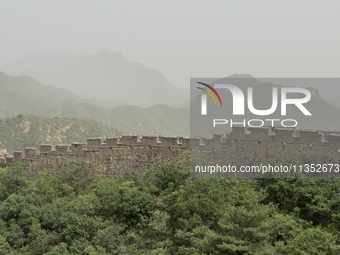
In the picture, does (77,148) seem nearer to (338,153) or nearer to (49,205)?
(49,205)

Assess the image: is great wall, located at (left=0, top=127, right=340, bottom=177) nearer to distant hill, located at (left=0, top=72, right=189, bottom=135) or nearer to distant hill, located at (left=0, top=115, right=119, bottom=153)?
distant hill, located at (left=0, top=115, right=119, bottom=153)

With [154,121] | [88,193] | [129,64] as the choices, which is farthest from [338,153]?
[129,64]

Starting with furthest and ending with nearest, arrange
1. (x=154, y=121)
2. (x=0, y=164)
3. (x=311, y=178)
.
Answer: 1. (x=154, y=121)
2. (x=0, y=164)
3. (x=311, y=178)

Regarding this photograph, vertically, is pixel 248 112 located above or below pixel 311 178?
above

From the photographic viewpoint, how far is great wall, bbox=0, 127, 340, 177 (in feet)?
46.2

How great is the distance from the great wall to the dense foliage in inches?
49.3

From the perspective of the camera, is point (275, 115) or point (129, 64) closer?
point (275, 115)

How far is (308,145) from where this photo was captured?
556 inches

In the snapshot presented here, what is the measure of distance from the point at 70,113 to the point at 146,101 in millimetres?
41874

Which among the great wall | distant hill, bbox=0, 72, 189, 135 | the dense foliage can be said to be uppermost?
distant hill, bbox=0, 72, 189, 135

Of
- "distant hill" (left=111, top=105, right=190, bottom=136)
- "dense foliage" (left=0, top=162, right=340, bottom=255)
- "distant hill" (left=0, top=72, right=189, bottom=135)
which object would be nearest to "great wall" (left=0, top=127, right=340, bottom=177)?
"dense foliage" (left=0, top=162, right=340, bottom=255)

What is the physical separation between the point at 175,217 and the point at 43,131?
85.4 feet

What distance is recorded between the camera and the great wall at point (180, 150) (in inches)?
554

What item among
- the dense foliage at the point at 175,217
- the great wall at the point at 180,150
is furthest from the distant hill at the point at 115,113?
the dense foliage at the point at 175,217
